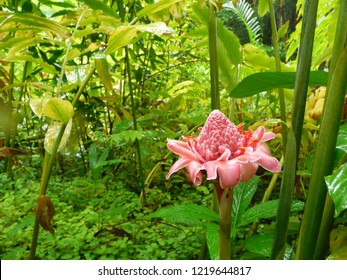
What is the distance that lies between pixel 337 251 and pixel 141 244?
0.50 m

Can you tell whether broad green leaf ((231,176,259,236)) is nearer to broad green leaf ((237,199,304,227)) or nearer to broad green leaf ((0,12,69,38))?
broad green leaf ((237,199,304,227))

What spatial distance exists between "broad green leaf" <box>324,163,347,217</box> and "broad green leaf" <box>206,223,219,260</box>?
18cm

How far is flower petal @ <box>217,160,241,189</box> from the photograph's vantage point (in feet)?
1.18

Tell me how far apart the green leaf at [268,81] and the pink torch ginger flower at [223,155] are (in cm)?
12

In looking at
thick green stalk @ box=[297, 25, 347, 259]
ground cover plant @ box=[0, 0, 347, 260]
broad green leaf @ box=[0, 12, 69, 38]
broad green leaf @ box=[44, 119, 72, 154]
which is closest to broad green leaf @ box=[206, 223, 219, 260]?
ground cover plant @ box=[0, 0, 347, 260]

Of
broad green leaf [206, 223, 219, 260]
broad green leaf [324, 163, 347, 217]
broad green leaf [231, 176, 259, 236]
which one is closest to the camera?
broad green leaf [324, 163, 347, 217]

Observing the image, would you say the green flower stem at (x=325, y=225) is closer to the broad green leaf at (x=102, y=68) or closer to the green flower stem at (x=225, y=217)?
the green flower stem at (x=225, y=217)

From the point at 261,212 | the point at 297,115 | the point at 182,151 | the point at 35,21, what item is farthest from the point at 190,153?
the point at 35,21

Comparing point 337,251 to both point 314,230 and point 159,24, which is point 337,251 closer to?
point 314,230

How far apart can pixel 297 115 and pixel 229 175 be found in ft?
0.36

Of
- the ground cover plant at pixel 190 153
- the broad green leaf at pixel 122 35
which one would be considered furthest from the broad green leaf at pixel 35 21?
the broad green leaf at pixel 122 35

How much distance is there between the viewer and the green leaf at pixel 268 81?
20.2 inches

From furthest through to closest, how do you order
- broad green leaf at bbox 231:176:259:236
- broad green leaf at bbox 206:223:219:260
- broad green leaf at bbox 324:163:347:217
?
broad green leaf at bbox 231:176:259:236, broad green leaf at bbox 206:223:219:260, broad green leaf at bbox 324:163:347:217

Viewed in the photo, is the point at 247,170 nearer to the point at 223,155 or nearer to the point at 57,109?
the point at 223,155
